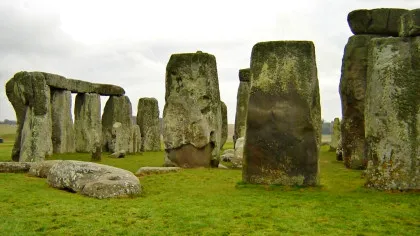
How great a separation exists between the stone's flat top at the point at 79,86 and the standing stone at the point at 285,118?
1308cm

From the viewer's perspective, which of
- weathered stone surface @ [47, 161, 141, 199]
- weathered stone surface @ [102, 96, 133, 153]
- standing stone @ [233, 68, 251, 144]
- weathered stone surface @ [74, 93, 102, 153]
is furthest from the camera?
standing stone @ [233, 68, 251, 144]

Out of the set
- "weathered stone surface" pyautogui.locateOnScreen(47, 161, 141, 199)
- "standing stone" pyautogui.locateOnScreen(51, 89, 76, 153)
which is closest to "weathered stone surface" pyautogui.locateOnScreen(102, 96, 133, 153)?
"standing stone" pyautogui.locateOnScreen(51, 89, 76, 153)

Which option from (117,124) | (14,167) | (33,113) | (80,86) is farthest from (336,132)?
(14,167)

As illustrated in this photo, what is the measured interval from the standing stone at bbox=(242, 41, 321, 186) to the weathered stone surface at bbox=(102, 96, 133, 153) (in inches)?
584

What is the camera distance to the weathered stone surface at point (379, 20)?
16.6 meters

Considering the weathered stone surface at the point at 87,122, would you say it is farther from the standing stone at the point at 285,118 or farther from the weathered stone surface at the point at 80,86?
the standing stone at the point at 285,118

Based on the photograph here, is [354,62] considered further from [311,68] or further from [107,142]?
[107,142]

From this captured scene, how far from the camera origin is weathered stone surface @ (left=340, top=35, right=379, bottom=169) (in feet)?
53.3

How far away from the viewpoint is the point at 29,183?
12.0 metres

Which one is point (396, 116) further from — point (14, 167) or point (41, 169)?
point (14, 167)

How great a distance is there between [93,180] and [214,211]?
3.18m

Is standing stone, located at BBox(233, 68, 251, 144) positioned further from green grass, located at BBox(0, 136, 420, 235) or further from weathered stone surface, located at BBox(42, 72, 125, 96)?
green grass, located at BBox(0, 136, 420, 235)

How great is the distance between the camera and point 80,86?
84.9ft

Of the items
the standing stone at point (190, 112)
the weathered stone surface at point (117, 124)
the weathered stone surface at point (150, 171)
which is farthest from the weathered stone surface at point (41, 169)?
the weathered stone surface at point (117, 124)
